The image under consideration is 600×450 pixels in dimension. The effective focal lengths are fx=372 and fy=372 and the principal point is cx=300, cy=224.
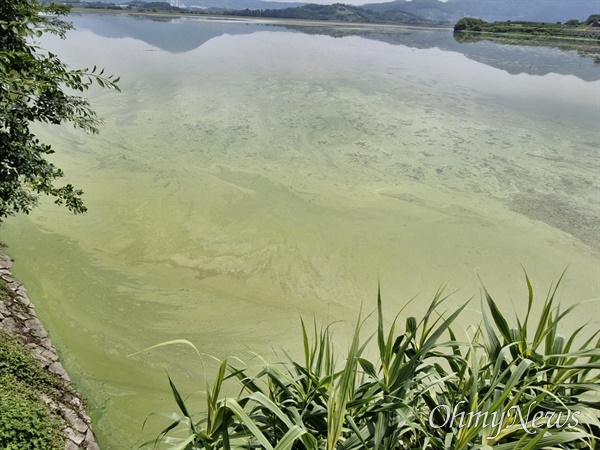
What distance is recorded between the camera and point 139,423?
1.83m

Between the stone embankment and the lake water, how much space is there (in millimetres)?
82

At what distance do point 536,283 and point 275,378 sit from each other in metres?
2.71

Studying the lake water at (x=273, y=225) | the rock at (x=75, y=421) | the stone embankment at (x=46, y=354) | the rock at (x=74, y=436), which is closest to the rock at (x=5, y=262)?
the stone embankment at (x=46, y=354)

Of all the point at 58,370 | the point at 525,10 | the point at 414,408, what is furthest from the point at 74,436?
the point at 525,10

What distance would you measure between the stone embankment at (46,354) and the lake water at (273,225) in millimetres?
82

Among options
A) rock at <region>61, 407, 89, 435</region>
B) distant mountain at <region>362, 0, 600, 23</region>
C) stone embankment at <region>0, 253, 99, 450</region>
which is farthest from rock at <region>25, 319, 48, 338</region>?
distant mountain at <region>362, 0, 600, 23</region>

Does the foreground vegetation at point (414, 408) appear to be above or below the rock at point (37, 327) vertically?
above

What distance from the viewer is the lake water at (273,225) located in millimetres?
2367

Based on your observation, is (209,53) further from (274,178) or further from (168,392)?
(168,392)

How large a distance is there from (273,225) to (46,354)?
1.96 meters

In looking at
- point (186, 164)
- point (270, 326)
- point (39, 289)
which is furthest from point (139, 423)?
point (186, 164)

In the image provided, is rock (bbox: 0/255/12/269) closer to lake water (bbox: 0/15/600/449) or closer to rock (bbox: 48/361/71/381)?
lake water (bbox: 0/15/600/449)

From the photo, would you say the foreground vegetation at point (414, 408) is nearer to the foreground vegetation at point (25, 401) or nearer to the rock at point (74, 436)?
the foreground vegetation at point (25, 401)

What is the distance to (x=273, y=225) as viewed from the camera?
347cm
